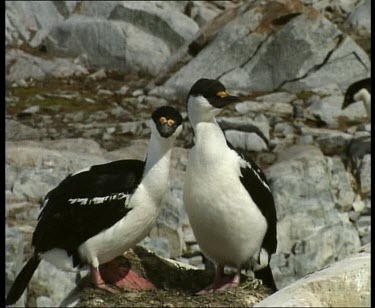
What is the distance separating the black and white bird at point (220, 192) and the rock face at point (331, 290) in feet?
11.3

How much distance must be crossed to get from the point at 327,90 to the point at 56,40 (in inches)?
296

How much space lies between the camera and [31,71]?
59.9ft

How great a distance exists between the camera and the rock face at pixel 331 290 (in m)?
2.30

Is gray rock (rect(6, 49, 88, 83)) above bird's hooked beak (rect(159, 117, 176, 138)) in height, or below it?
below

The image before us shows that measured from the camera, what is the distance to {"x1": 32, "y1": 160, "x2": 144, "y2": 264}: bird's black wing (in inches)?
247

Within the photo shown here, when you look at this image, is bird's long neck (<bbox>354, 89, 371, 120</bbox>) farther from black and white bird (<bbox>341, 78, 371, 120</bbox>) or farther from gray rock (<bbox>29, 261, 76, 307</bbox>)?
gray rock (<bbox>29, 261, 76, 307</bbox>)

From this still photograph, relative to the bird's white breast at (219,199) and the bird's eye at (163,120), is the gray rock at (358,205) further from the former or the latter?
the bird's eye at (163,120)

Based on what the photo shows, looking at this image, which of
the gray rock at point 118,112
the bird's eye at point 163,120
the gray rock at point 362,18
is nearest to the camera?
the bird's eye at point 163,120

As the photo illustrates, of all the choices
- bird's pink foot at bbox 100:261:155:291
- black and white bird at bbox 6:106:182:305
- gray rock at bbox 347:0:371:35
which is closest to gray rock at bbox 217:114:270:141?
gray rock at bbox 347:0:371:35

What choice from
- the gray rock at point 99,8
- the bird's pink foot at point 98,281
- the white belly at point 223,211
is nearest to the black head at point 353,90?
the white belly at point 223,211

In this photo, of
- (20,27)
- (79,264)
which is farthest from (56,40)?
(79,264)

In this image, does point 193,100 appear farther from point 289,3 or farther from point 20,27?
point 20,27

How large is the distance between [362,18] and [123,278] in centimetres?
1241

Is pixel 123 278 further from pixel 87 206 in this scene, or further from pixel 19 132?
pixel 19 132
